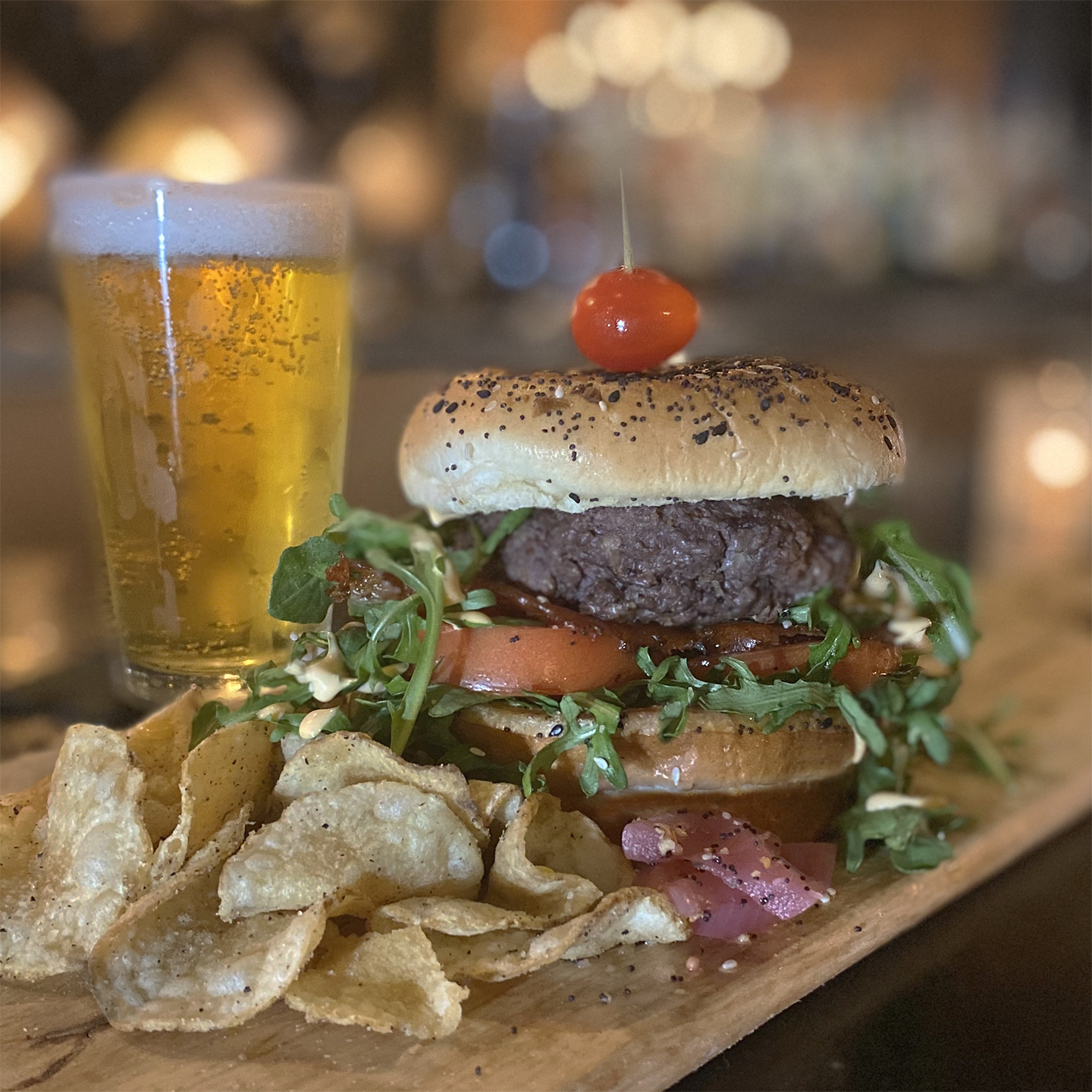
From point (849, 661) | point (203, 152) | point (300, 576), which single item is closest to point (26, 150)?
point (203, 152)

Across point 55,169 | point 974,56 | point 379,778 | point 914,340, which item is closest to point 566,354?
point 914,340

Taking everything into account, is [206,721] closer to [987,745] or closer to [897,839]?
[897,839]

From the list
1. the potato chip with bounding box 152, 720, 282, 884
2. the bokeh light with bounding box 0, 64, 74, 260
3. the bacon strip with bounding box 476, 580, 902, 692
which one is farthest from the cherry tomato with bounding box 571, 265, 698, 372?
the bokeh light with bounding box 0, 64, 74, 260

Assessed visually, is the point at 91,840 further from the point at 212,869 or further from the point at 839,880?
the point at 839,880

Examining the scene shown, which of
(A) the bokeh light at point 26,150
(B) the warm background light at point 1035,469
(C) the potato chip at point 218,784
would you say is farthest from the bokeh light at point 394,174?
(C) the potato chip at point 218,784

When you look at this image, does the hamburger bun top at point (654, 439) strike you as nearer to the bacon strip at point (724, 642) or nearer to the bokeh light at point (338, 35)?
the bacon strip at point (724, 642)

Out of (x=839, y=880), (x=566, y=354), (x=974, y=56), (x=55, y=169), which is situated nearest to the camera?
(x=839, y=880)
